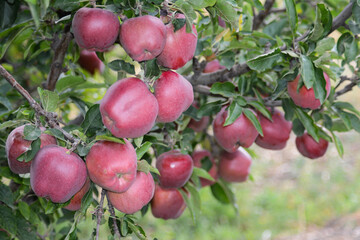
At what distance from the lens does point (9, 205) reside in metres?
0.82

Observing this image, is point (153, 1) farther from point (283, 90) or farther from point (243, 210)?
point (243, 210)

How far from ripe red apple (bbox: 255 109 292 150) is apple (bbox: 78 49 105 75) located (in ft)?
1.56

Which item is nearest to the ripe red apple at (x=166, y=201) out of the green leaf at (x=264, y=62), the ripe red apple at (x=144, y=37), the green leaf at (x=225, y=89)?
the green leaf at (x=225, y=89)

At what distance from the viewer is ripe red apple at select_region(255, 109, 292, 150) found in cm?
102

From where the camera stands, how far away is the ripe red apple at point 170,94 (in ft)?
2.12

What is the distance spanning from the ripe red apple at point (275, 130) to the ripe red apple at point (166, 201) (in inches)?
9.8

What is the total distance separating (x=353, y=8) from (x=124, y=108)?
19.8 inches

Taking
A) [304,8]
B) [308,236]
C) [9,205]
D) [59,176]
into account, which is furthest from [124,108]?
[308,236]

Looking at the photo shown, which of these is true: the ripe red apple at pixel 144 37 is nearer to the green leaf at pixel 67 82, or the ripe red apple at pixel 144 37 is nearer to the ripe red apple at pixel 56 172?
the ripe red apple at pixel 56 172

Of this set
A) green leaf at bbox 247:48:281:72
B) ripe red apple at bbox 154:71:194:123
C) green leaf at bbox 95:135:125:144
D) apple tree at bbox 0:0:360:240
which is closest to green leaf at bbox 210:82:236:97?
apple tree at bbox 0:0:360:240

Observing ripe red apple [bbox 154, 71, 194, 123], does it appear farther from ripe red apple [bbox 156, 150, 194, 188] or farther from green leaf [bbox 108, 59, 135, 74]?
ripe red apple [bbox 156, 150, 194, 188]

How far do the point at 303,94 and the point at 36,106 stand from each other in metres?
0.49

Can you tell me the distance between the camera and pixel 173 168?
35.4 inches

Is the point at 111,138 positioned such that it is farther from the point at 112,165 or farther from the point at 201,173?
the point at 201,173
